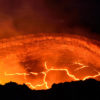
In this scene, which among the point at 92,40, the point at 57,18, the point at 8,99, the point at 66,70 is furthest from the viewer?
the point at 57,18

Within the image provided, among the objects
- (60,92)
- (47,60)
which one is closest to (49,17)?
(47,60)

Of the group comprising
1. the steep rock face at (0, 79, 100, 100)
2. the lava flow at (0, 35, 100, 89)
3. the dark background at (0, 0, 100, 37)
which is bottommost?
the steep rock face at (0, 79, 100, 100)

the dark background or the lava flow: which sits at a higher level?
the dark background

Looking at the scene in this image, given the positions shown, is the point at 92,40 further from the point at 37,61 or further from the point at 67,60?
the point at 37,61

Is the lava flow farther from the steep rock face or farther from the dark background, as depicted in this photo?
the steep rock face

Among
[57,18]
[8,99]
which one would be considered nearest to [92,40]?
[57,18]

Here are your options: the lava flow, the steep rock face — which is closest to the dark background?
the lava flow

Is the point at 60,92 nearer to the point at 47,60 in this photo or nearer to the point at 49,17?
the point at 47,60
